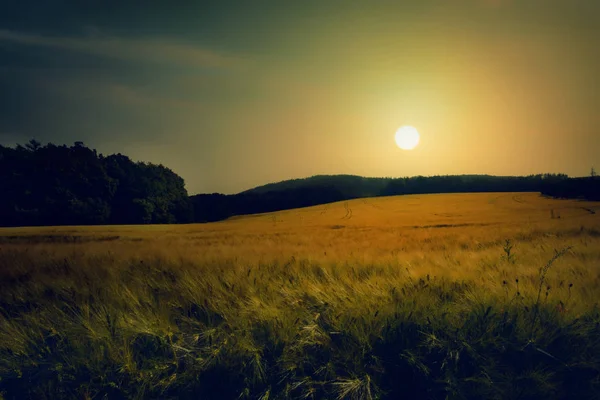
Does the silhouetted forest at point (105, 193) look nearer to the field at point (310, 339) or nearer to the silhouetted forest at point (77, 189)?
the silhouetted forest at point (77, 189)

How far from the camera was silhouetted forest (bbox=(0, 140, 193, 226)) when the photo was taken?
40844 millimetres

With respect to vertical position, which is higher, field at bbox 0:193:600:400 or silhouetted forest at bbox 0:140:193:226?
silhouetted forest at bbox 0:140:193:226

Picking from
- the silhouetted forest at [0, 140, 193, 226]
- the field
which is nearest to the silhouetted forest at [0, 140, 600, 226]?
the silhouetted forest at [0, 140, 193, 226]

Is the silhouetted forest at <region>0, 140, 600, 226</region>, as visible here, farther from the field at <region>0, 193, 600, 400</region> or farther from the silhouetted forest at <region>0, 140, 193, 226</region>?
the field at <region>0, 193, 600, 400</region>

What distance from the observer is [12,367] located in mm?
3262

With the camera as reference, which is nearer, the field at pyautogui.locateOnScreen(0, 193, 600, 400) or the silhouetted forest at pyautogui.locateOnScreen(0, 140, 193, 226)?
the field at pyautogui.locateOnScreen(0, 193, 600, 400)

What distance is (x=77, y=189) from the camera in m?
43.1

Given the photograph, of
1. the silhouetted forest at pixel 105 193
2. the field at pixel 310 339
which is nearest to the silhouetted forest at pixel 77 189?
the silhouetted forest at pixel 105 193

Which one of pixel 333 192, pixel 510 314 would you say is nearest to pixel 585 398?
pixel 510 314

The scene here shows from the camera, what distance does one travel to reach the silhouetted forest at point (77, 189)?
40.8 metres

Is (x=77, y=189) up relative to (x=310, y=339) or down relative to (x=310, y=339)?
up

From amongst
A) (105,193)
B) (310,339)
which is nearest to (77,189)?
(105,193)

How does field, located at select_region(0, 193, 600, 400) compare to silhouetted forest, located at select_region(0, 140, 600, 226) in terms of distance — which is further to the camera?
silhouetted forest, located at select_region(0, 140, 600, 226)

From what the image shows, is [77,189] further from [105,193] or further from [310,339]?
[310,339]
